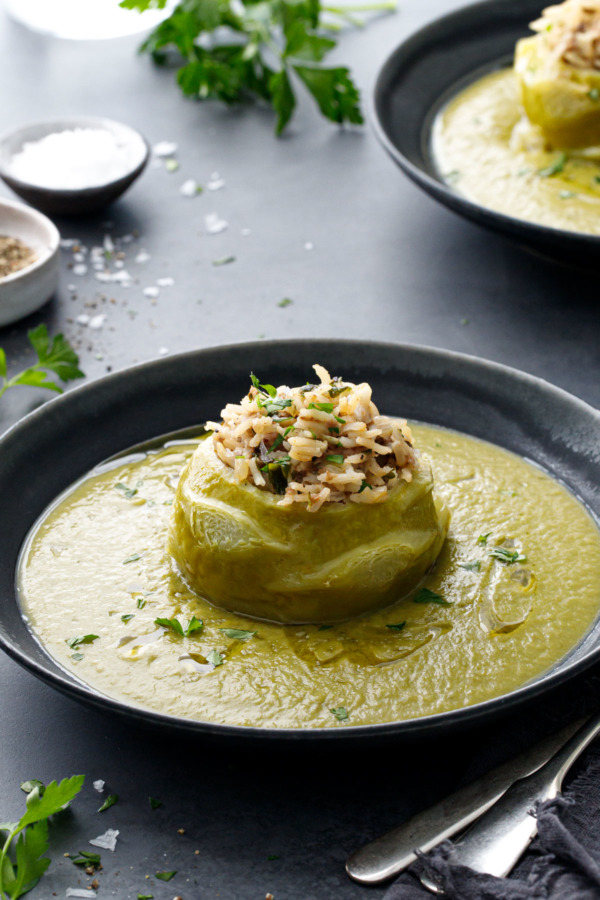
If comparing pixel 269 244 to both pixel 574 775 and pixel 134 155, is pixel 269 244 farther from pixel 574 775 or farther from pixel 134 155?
pixel 574 775

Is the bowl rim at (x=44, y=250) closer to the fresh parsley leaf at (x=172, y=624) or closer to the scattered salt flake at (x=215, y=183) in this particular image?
the scattered salt flake at (x=215, y=183)

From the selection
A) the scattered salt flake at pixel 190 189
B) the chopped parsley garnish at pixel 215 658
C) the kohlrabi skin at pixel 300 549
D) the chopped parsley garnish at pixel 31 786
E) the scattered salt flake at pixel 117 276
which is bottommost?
the scattered salt flake at pixel 117 276

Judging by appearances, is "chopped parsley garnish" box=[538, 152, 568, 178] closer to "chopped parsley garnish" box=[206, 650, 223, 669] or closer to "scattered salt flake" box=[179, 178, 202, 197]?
"scattered salt flake" box=[179, 178, 202, 197]

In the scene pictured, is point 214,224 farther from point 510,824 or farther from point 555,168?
point 510,824

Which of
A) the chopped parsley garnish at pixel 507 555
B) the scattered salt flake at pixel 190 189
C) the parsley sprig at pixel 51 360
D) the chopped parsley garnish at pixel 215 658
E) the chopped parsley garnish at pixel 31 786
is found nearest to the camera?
the chopped parsley garnish at pixel 31 786

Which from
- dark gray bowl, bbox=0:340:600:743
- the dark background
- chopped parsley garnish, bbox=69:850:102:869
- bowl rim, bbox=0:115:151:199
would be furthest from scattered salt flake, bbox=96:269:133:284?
chopped parsley garnish, bbox=69:850:102:869

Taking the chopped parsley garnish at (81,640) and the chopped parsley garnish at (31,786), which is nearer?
the chopped parsley garnish at (31,786)

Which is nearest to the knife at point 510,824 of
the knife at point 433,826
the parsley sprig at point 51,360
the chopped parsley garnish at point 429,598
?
the knife at point 433,826
